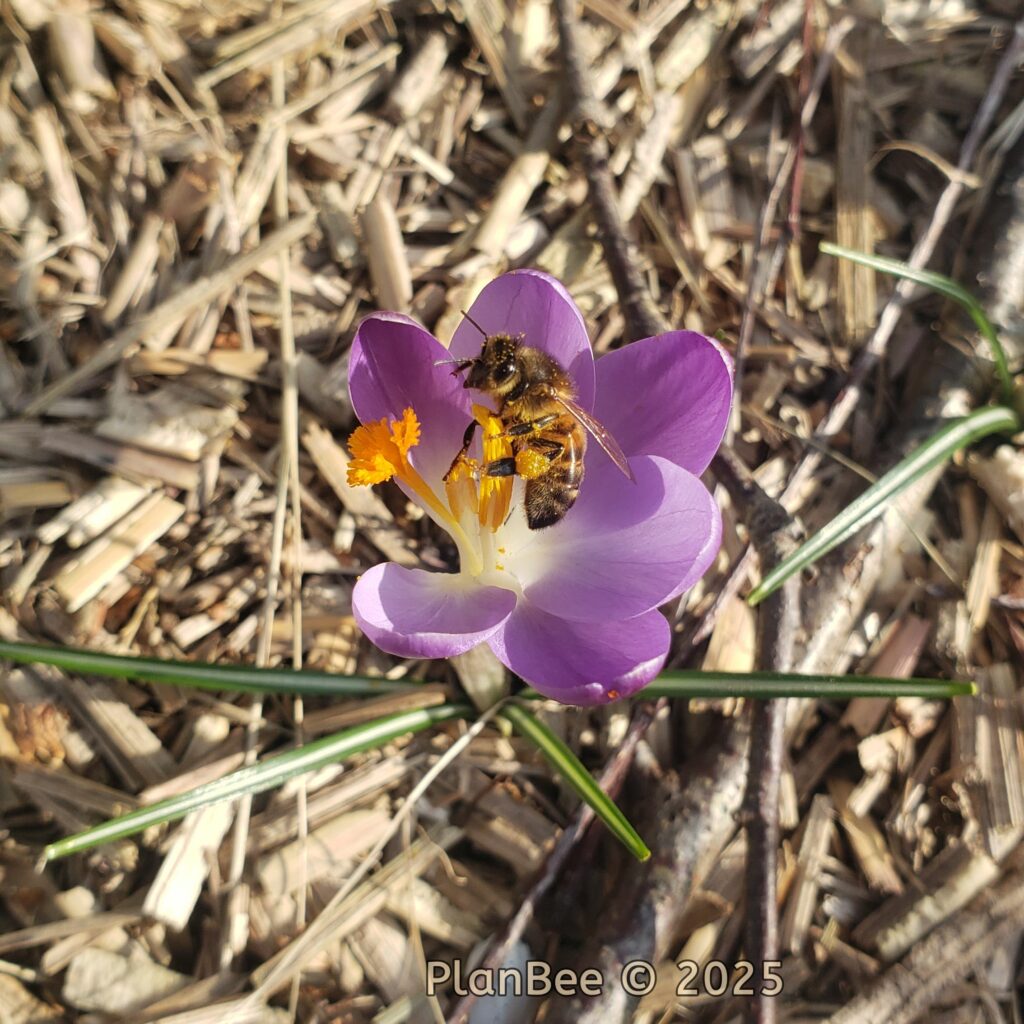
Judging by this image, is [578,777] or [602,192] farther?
[602,192]

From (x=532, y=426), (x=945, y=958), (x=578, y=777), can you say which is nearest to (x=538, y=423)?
(x=532, y=426)

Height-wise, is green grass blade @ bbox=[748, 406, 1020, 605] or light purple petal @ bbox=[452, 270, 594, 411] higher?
light purple petal @ bbox=[452, 270, 594, 411]

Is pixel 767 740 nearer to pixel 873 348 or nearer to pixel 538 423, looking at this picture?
pixel 538 423

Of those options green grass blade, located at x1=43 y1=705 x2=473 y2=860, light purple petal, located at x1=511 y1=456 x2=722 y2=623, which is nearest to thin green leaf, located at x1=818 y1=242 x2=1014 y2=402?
light purple petal, located at x1=511 y1=456 x2=722 y2=623

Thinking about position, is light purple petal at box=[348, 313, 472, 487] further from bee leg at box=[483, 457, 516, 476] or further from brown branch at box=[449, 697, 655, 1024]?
brown branch at box=[449, 697, 655, 1024]

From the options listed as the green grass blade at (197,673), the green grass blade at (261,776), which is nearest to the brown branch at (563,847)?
the green grass blade at (261,776)

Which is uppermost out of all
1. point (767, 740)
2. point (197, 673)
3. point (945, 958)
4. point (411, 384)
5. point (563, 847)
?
point (411, 384)

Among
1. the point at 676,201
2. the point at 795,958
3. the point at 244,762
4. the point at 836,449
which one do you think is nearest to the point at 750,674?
the point at 795,958
